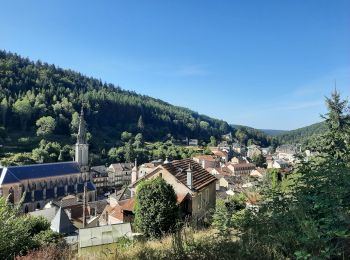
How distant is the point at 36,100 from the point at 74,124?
16448 millimetres

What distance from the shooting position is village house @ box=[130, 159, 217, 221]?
679 inches

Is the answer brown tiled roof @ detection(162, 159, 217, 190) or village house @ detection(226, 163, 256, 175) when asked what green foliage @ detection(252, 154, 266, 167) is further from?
brown tiled roof @ detection(162, 159, 217, 190)

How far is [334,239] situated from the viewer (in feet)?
14.0

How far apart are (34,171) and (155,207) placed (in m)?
49.8

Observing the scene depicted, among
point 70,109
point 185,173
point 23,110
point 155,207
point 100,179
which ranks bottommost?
point 100,179

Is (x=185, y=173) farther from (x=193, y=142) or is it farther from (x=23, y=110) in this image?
(x=193, y=142)

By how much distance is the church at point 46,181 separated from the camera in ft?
174

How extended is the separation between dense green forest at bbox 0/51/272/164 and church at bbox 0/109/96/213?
46.9 feet

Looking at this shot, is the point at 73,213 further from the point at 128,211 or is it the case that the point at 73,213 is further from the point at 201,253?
the point at 201,253

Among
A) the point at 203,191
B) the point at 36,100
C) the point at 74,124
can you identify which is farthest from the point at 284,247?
the point at 36,100

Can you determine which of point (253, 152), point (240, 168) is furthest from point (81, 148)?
point (253, 152)

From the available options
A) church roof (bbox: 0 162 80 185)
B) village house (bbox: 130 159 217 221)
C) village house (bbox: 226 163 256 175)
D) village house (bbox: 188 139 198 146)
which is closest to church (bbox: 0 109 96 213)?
church roof (bbox: 0 162 80 185)

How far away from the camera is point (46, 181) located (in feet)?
194

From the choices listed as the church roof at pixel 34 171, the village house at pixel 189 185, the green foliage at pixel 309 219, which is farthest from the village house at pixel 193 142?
the green foliage at pixel 309 219
